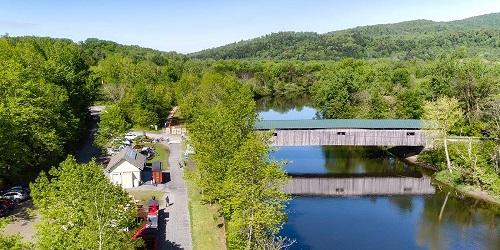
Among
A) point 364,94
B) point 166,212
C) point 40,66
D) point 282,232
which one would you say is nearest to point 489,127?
point 364,94

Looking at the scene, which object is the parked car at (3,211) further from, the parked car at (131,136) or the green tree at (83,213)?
the parked car at (131,136)

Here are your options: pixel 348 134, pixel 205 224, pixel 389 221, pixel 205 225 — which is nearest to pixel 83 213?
→ pixel 205 225

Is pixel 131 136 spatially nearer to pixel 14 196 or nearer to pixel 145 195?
pixel 145 195

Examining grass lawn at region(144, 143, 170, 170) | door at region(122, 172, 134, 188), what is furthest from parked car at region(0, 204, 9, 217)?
grass lawn at region(144, 143, 170, 170)

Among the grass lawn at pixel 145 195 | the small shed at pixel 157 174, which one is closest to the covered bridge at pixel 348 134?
the small shed at pixel 157 174

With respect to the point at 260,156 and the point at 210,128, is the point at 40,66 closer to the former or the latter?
the point at 210,128

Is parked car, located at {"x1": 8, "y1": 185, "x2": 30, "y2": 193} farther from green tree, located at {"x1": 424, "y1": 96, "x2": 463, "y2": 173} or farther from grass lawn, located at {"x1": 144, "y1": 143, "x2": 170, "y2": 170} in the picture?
green tree, located at {"x1": 424, "y1": 96, "x2": 463, "y2": 173}
